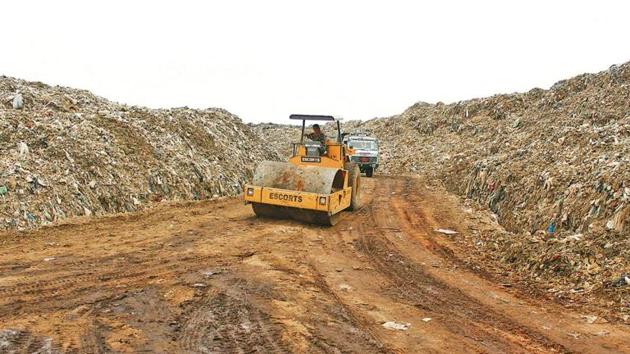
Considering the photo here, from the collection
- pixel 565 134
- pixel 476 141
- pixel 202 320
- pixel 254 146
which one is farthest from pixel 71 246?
pixel 476 141

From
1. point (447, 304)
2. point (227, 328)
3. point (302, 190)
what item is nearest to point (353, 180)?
point (302, 190)

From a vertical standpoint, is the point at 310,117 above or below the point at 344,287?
above

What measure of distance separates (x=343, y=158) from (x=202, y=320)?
28.0ft

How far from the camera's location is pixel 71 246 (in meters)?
8.81

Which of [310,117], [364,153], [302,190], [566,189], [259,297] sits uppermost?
[310,117]

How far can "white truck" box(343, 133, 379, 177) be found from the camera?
26531 millimetres

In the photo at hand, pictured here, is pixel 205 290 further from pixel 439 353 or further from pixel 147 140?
pixel 147 140

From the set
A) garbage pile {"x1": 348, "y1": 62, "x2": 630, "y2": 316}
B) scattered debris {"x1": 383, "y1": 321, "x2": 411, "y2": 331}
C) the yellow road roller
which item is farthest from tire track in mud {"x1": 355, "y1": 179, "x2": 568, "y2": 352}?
garbage pile {"x1": 348, "y1": 62, "x2": 630, "y2": 316}

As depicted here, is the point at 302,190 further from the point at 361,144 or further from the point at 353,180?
the point at 361,144

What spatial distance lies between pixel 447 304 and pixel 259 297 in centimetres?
255

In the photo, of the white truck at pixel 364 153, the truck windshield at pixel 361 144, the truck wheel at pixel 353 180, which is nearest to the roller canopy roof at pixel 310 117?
the truck wheel at pixel 353 180

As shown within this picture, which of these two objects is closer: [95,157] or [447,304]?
[447,304]

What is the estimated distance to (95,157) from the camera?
44.4 ft

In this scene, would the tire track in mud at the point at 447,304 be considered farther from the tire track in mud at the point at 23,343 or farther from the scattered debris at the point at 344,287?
the tire track in mud at the point at 23,343
